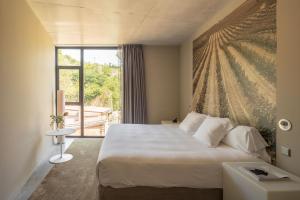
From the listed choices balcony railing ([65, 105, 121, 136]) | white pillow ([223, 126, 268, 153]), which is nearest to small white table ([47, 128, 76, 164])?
balcony railing ([65, 105, 121, 136])

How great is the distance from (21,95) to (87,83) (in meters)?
2.67

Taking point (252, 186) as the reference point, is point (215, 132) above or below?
above

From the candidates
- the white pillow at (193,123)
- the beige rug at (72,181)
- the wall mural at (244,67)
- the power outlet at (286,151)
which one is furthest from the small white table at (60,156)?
the power outlet at (286,151)

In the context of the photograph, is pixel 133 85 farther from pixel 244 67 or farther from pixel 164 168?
pixel 164 168

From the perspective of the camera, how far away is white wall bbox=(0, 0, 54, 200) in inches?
96.4

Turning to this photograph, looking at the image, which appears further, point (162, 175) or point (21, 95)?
point (21, 95)

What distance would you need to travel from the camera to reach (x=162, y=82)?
5.49 meters

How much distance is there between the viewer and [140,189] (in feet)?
7.14

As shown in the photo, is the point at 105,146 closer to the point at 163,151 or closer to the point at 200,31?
the point at 163,151

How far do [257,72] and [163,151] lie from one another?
4.50ft

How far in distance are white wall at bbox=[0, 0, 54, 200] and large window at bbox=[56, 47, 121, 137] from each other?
136cm

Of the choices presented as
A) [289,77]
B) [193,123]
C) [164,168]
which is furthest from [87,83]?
[289,77]

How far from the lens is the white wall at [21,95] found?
2449mm

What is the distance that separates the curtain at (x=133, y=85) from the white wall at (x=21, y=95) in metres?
1.84
